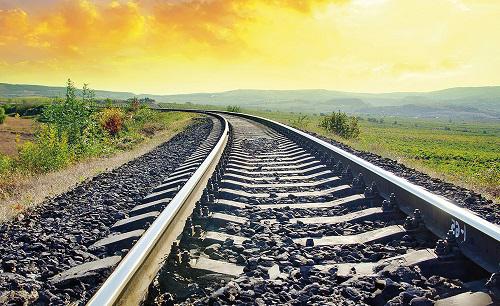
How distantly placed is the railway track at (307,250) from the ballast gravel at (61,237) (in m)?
0.23

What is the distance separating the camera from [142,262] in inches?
106

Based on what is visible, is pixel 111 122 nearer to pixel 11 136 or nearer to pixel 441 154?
pixel 11 136

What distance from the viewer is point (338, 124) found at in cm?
2284

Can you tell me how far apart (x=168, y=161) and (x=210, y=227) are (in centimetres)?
598

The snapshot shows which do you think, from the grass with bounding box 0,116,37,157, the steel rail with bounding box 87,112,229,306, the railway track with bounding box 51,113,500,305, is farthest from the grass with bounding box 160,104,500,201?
the grass with bounding box 0,116,37,157

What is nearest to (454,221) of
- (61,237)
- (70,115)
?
(61,237)

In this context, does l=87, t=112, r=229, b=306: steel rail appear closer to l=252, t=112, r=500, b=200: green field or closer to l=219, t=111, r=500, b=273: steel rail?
l=219, t=111, r=500, b=273: steel rail

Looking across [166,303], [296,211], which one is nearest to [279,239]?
[296,211]

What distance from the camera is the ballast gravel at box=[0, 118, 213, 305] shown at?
2994 mm

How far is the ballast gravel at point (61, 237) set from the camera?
2994mm

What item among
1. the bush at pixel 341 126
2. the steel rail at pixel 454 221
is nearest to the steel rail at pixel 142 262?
the steel rail at pixel 454 221

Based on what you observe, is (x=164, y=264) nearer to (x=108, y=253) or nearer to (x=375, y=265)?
(x=108, y=253)

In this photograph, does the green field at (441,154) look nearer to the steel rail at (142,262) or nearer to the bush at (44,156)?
the steel rail at (142,262)

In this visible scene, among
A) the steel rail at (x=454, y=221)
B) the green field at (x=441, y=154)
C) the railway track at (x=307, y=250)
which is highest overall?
the steel rail at (x=454, y=221)
